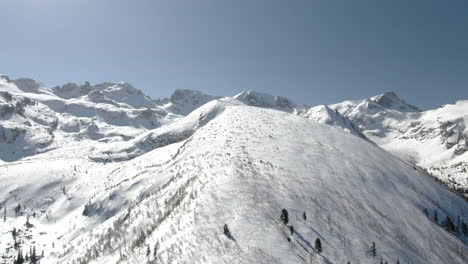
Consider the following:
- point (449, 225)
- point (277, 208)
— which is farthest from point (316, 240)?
point (449, 225)

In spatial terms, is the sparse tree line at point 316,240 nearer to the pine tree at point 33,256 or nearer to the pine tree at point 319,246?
the pine tree at point 319,246


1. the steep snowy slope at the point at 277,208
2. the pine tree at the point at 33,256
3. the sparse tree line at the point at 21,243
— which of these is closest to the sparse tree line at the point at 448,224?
the steep snowy slope at the point at 277,208

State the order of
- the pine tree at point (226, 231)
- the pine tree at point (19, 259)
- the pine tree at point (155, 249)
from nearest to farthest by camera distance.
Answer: the pine tree at point (155, 249), the pine tree at point (226, 231), the pine tree at point (19, 259)

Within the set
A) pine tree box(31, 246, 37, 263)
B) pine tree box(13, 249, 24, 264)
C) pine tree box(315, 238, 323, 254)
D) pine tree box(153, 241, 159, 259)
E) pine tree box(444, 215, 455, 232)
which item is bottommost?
pine tree box(13, 249, 24, 264)

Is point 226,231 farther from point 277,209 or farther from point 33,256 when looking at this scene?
point 33,256

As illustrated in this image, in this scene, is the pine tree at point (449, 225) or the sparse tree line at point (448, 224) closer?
the sparse tree line at point (448, 224)

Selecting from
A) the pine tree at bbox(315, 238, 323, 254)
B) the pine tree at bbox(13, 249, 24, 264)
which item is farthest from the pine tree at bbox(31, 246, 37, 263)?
the pine tree at bbox(315, 238, 323, 254)

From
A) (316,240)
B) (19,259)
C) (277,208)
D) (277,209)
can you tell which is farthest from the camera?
(19,259)

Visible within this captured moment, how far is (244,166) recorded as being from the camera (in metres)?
39.8

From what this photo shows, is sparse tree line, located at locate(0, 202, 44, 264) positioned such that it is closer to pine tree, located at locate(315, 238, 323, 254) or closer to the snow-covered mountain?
the snow-covered mountain

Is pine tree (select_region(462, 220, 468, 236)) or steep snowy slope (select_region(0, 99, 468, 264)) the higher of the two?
steep snowy slope (select_region(0, 99, 468, 264))

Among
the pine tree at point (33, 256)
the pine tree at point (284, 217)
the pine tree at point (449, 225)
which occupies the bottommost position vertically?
the pine tree at point (33, 256)

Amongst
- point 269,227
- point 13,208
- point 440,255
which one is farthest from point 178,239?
point 13,208

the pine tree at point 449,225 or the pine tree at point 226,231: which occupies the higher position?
the pine tree at point 226,231
